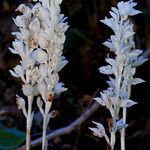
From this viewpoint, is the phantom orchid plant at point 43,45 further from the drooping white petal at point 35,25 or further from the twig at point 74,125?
the twig at point 74,125

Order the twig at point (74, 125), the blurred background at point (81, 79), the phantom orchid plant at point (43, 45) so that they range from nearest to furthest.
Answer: the phantom orchid plant at point (43, 45) < the twig at point (74, 125) < the blurred background at point (81, 79)

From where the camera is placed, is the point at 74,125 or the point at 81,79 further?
the point at 81,79

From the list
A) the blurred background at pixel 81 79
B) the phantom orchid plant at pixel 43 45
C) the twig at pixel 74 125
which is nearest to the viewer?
the phantom orchid plant at pixel 43 45

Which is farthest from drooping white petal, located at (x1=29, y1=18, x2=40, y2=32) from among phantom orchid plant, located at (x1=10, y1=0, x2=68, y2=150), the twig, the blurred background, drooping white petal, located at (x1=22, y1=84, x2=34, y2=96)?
the blurred background

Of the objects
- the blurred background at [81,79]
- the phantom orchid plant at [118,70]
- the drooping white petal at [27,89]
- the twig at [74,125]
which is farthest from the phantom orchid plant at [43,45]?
the blurred background at [81,79]

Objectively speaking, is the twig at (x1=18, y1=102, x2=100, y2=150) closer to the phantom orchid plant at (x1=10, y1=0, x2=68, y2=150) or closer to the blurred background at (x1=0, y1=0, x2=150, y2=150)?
the blurred background at (x1=0, y1=0, x2=150, y2=150)

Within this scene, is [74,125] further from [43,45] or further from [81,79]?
[43,45]

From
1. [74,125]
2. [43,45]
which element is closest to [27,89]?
[43,45]

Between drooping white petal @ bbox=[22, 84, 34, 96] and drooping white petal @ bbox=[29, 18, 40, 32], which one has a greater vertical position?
drooping white petal @ bbox=[29, 18, 40, 32]

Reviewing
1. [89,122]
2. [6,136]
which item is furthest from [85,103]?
[6,136]

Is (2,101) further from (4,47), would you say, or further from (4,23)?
(4,23)
